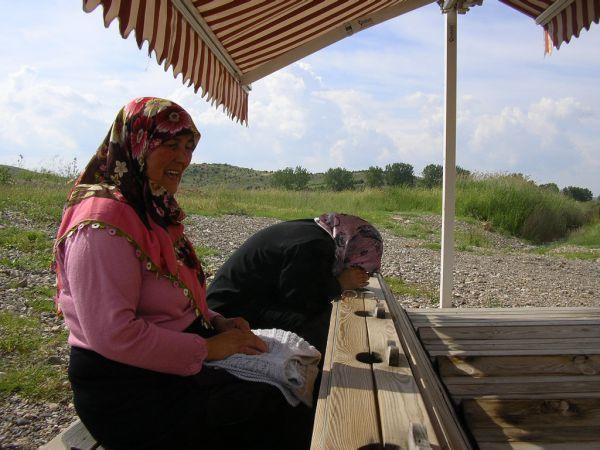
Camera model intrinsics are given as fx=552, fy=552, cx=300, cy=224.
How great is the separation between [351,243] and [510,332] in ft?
3.96

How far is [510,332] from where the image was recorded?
346 cm

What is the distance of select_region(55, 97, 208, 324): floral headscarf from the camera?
1.82 m

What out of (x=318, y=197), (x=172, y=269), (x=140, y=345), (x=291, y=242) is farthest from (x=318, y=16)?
(x=318, y=197)

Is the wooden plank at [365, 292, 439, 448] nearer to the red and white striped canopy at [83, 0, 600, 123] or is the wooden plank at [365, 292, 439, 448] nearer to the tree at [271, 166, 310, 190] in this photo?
the red and white striped canopy at [83, 0, 600, 123]

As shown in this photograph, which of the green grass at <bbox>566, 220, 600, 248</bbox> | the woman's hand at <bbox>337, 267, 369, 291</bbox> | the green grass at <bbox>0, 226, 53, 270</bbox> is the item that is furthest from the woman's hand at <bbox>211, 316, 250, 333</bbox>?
the green grass at <bbox>566, 220, 600, 248</bbox>

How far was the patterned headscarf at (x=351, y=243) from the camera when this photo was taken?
10.4 ft

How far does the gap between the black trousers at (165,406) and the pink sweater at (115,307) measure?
0.06m

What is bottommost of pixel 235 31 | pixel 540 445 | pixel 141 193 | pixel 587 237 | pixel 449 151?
pixel 540 445

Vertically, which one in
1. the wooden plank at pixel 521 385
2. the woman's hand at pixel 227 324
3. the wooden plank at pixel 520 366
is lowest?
the wooden plank at pixel 521 385

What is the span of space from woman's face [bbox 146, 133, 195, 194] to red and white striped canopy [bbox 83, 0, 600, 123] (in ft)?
1.82

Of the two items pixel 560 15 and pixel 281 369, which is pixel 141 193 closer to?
pixel 281 369

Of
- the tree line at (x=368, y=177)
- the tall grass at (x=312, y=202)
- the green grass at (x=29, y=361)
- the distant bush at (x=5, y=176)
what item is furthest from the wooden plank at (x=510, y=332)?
the tree line at (x=368, y=177)

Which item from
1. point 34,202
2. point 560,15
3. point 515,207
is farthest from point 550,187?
point 560,15

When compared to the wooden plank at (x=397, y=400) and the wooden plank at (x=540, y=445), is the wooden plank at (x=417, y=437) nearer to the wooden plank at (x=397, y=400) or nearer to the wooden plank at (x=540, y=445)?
the wooden plank at (x=397, y=400)
